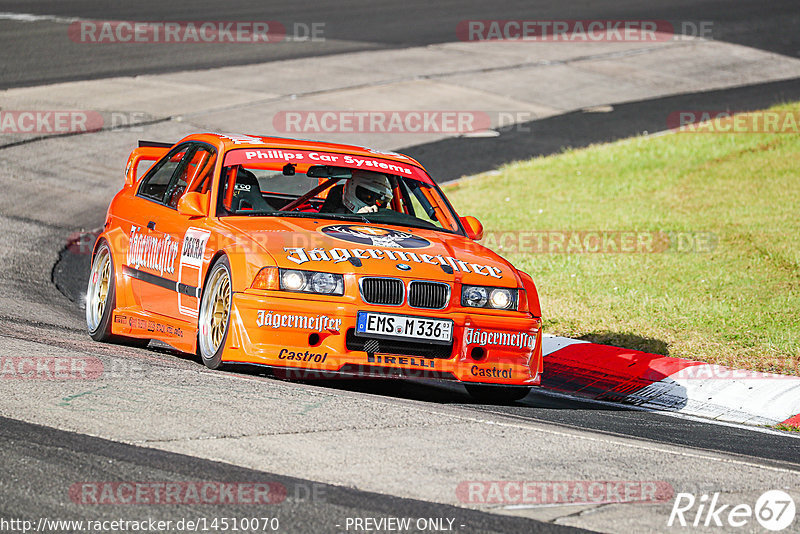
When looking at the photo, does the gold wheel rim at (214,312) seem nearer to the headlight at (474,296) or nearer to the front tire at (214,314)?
the front tire at (214,314)

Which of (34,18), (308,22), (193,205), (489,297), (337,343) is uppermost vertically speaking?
(308,22)

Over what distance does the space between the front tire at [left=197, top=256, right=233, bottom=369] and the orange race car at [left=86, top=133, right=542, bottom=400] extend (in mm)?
12

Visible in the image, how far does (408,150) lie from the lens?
1792 cm

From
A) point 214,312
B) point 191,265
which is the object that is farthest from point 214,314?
point 191,265

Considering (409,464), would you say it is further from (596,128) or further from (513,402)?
(596,128)

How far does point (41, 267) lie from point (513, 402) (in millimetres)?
5730

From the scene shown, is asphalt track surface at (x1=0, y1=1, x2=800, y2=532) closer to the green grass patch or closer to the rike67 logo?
the rike67 logo

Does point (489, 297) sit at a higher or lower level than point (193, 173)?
lower

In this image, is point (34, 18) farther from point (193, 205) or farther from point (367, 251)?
point (367, 251)

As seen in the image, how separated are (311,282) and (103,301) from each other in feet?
8.56

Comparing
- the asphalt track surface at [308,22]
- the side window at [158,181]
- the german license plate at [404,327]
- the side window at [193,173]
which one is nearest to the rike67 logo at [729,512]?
the german license plate at [404,327]

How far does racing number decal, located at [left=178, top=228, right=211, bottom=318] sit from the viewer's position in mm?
7320

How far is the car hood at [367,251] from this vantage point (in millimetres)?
6770

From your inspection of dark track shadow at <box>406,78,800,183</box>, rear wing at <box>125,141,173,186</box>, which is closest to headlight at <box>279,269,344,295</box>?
rear wing at <box>125,141,173,186</box>
